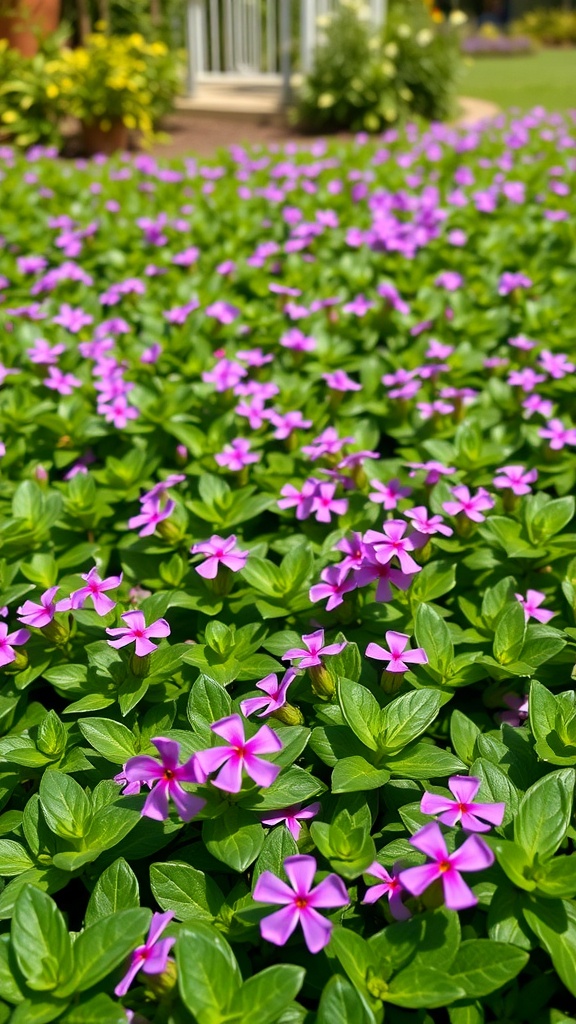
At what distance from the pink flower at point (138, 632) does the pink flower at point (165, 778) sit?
13.4 inches

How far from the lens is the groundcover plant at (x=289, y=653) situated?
4.27 feet

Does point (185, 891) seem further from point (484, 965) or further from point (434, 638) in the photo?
point (434, 638)

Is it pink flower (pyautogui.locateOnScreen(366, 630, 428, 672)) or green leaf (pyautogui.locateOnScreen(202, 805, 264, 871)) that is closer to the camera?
green leaf (pyautogui.locateOnScreen(202, 805, 264, 871))

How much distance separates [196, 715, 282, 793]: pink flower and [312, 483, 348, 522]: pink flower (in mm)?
924

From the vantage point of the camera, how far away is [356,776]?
1.52m

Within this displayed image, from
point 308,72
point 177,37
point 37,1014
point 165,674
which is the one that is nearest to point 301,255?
point 165,674

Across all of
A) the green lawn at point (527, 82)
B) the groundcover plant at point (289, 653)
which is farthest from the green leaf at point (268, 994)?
the green lawn at point (527, 82)

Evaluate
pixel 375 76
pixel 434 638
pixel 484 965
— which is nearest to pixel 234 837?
pixel 484 965

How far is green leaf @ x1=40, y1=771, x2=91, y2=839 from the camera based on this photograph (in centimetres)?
151

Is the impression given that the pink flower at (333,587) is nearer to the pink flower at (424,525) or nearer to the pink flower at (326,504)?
the pink flower at (424,525)

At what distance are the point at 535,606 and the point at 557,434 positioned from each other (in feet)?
2.54

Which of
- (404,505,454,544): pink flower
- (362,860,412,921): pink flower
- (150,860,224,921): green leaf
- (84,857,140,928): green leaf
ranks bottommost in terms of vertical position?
(150,860,224,921): green leaf

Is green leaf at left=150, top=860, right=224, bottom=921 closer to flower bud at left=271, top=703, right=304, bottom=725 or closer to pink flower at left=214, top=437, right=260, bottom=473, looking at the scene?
flower bud at left=271, top=703, right=304, bottom=725

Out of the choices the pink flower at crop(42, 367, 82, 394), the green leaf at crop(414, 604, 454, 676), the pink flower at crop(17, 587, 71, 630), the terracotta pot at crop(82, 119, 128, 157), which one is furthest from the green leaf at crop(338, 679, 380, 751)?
the terracotta pot at crop(82, 119, 128, 157)
